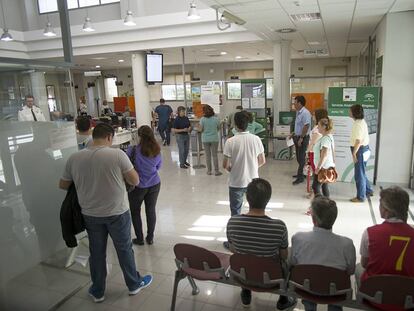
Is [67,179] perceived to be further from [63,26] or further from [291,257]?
[291,257]

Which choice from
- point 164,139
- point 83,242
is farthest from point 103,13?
point 83,242

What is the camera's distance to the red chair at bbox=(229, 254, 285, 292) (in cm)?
225

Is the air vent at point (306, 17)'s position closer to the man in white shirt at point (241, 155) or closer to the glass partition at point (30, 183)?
the man in white shirt at point (241, 155)

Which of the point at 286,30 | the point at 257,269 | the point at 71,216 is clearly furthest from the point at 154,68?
the point at 257,269

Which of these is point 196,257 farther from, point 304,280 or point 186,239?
point 186,239

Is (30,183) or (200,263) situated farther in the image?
(30,183)

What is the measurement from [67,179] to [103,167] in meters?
0.37

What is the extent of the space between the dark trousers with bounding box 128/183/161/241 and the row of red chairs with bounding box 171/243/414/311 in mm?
1411

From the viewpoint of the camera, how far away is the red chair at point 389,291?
1938mm

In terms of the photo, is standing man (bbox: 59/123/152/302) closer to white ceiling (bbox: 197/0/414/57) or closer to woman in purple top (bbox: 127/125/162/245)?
woman in purple top (bbox: 127/125/162/245)

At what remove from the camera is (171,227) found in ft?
15.3

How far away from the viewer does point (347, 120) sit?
19.9 ft

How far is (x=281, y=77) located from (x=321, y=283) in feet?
25.4

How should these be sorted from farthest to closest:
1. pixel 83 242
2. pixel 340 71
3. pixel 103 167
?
pixel 340 71 → pixel 83 242 → pixel 103 167
